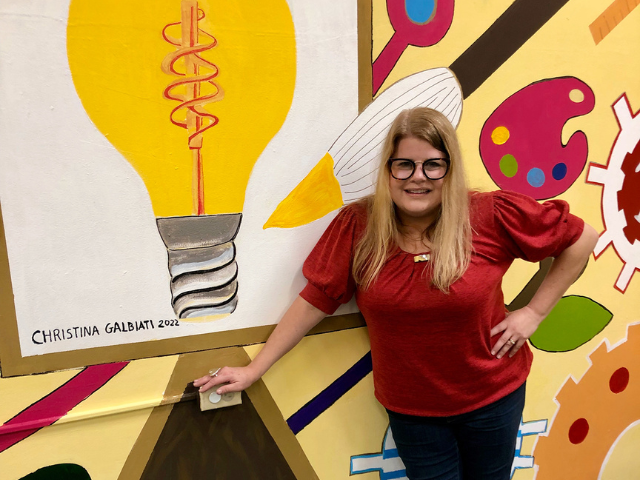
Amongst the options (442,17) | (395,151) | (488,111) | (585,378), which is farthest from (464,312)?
(585,378)

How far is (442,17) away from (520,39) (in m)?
0.28

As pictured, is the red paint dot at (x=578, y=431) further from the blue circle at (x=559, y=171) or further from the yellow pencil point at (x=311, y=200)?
the yellow pencil point at (x=311, y=200)

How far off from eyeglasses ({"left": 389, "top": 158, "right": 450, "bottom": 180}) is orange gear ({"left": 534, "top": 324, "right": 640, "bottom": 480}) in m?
1.06

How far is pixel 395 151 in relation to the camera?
950 millimetres

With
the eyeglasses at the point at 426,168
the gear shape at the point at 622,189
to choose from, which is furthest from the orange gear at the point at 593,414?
the eyeglasses at the point at 426,168

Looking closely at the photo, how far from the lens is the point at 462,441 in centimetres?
108

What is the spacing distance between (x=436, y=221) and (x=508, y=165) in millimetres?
433

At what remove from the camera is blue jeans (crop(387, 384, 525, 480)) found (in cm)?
104

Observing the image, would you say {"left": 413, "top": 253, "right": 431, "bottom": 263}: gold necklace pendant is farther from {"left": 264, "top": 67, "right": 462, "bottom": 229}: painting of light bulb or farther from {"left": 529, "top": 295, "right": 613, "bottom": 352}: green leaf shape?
{"left": 529, "top": 295, "right": 613, "bottom": 352}: green leaf shape

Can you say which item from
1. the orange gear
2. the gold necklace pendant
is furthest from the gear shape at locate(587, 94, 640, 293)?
the gold necklace pendant

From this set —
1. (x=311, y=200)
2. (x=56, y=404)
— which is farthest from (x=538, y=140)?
(x=56, y=404)

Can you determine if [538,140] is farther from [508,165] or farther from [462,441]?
[462,441]

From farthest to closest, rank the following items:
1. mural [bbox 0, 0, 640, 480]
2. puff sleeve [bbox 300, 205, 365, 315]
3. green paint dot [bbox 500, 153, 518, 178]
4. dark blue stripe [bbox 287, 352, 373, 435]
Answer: green paint dot [bbox 500, 153, 518, 178] < dark blue stripe [bbox 287, 352, 373, 435] < puff sleeve [bbox 300, 205, 365, 315] < mural [bbox 0, 0, 640, 480]

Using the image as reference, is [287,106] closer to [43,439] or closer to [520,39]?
[520,39]
